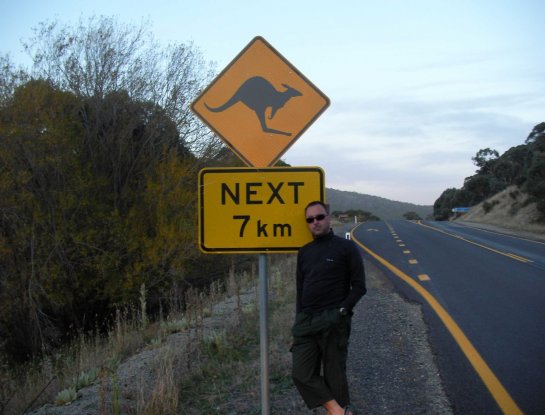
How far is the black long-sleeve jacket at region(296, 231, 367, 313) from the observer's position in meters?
3.77

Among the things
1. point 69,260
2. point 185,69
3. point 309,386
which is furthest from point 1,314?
point 309,386

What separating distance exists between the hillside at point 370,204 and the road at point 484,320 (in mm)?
120637

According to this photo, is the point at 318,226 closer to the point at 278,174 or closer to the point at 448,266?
the point at 278,174

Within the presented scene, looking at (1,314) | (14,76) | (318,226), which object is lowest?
(1,314)

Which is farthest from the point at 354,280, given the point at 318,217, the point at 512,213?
the point at 512,213

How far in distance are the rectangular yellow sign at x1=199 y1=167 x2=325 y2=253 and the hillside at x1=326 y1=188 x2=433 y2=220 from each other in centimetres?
13164

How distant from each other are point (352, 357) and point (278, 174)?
9.82 ft

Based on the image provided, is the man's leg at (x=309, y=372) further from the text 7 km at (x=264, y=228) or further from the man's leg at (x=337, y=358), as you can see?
the text 7 km at (x=264, y=228)

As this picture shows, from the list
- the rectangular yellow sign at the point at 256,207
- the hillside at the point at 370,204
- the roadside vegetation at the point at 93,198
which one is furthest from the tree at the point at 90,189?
the hillside at the point at 370,204

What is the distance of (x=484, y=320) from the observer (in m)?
7.93

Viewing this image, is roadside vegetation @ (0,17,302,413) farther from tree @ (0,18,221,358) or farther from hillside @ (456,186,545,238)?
hillside @ (456,186,545,238)

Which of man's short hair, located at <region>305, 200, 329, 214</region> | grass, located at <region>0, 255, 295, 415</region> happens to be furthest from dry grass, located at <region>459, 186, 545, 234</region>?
man's short hair, located at <region>305, 200, 329, 214</region>

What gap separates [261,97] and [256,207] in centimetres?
76

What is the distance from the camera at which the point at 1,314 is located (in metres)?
11.2
